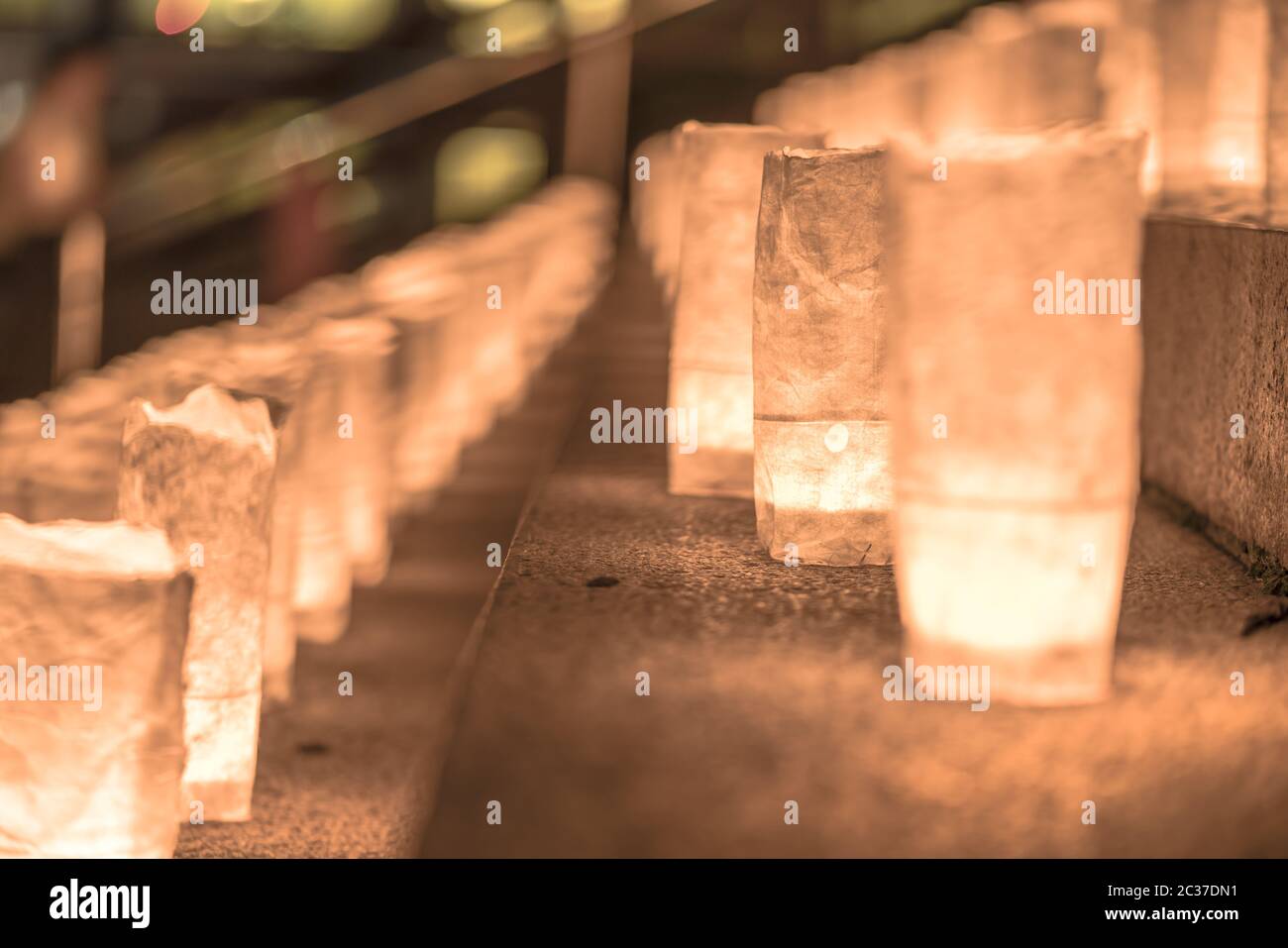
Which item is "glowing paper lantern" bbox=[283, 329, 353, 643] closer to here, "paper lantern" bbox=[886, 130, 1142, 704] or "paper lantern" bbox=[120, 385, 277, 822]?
"paper lantern" bbox=[120, 385, 277, 822]

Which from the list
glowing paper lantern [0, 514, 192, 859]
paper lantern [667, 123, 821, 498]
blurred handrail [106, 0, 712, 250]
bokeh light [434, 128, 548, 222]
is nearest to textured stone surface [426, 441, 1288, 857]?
glowing paper lantern [0, 514, 192, 859]

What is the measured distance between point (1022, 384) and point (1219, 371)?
1.48 meters

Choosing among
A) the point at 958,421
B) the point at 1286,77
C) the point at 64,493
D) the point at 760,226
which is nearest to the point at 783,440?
the point at 760,226

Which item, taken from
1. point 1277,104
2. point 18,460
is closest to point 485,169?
point 1277,104

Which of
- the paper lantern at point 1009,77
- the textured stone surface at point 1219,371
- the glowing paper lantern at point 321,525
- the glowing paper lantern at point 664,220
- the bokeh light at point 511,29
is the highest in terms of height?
the bokeh light at point 511,29

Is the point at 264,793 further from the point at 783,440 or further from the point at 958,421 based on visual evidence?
the point at 958,421

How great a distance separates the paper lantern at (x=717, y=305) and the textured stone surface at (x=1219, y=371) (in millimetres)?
1088

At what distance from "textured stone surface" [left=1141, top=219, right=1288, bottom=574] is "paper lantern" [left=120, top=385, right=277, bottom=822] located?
2.39m

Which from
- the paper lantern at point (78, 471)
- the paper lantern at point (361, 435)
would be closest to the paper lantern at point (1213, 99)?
the paper lantern at point (361, 435)

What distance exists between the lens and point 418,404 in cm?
700

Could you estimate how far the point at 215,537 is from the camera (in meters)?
4.04

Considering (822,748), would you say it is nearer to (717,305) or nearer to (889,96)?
(717,305)

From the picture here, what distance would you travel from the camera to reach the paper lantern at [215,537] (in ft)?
13.1

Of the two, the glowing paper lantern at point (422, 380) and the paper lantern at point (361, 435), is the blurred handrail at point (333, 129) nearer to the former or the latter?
the glowing paper lantern at point (422, 380)
